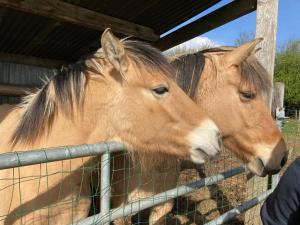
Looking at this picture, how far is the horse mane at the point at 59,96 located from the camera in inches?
79.0

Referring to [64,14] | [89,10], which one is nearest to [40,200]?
[64,14]

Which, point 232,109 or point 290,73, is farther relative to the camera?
point 290,73

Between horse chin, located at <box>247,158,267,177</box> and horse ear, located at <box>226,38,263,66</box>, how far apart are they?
882mm

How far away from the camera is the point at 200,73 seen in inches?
109

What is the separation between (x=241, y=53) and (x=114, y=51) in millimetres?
1305

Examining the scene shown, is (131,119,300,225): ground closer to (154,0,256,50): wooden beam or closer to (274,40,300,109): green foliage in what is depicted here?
(154,0,256,50): wooden beam

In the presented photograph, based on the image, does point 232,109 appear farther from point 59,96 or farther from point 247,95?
point 59,96

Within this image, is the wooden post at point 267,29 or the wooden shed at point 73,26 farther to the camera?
the wooden shed at point 73,26

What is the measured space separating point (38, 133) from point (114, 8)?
2.66 meters

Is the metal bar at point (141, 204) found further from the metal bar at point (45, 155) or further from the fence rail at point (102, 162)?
the metal bar at point (45, 155)

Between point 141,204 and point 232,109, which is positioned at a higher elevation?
point 232,109

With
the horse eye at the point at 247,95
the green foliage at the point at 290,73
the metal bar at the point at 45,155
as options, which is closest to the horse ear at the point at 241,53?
the horse eye at the point at 247,95

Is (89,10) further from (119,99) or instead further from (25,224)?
(25,224)

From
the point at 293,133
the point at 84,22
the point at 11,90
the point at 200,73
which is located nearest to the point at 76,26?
the point at 84,22
